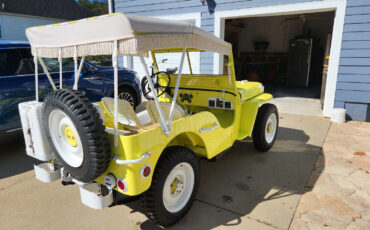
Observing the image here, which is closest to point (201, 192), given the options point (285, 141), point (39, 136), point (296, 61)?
point (39, 136)

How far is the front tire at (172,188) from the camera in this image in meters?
2.31

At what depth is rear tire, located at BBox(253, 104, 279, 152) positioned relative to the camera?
4.01m

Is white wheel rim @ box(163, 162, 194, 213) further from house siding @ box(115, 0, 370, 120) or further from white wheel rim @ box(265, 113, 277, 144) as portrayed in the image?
house siding @ box(115, 0, 370, 120)

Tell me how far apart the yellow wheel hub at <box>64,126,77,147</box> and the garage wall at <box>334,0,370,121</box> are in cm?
593

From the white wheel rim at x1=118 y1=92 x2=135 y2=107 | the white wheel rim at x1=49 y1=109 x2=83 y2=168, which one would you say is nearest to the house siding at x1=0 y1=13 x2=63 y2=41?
the white wheel rim at x1=118 y1=92 x2=135 y2=107

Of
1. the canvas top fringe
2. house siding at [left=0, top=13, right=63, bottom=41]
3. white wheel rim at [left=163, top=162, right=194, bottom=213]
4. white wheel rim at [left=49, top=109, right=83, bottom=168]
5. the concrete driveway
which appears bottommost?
the concrete driveway

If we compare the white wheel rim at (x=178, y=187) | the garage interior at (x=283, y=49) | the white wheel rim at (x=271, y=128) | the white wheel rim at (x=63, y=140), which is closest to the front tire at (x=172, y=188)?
the white wheel rim at (x=178, y=187)

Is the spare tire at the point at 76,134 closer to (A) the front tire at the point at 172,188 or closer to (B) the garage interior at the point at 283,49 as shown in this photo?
(A) the front tire at the point at 172,188

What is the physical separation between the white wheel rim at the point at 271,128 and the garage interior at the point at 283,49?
5528mm

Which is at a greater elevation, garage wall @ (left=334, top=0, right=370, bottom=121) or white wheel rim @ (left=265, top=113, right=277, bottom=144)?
garage wall @ (left=334, top=0, right=370, bottom=121)

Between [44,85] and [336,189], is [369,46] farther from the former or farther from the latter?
[44,85]

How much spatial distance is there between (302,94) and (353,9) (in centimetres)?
395

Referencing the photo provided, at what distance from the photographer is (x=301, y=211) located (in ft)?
9.03

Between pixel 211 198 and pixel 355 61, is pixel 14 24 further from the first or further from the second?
pixel 211 198
